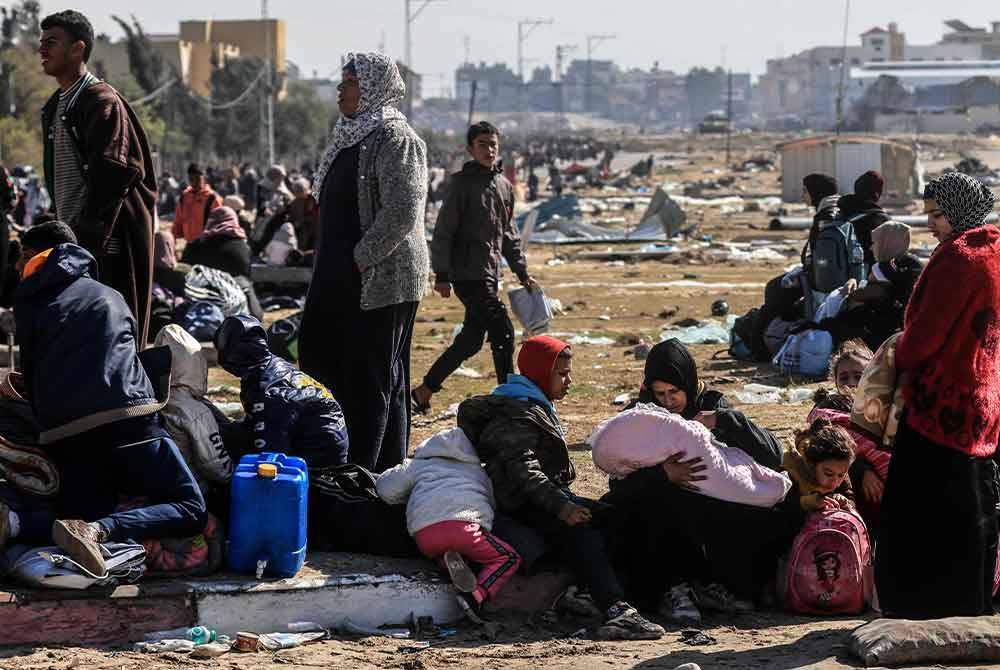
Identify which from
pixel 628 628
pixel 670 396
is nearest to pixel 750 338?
pixel 670 396

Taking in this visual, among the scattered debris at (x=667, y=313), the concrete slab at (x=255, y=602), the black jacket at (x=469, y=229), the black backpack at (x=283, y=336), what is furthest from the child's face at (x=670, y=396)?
the scattered debris at (x=667, y=313)

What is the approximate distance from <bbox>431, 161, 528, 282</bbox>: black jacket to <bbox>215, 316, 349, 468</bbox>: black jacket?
10.2 ft

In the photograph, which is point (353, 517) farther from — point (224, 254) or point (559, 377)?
point (224, 254)

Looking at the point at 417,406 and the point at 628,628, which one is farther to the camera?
the point at 417,406

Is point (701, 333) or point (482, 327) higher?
point (482, 327)

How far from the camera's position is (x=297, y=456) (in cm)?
609

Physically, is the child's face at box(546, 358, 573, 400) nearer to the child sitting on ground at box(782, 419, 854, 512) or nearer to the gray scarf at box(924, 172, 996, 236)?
the child sitting on ground at box(782, 419, 854, 512)

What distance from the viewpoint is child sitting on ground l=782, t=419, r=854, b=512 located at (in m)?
5.79

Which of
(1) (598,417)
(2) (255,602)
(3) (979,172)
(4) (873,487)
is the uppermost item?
(4) (873,487)

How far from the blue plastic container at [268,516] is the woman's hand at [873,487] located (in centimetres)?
191

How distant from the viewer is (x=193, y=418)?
581 cm

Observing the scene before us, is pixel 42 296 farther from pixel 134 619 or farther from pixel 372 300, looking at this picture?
pixel 372 300

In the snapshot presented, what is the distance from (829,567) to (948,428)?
0.86m

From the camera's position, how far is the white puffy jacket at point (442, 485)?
5.69 metres
